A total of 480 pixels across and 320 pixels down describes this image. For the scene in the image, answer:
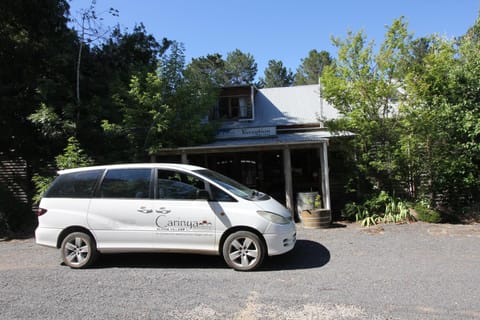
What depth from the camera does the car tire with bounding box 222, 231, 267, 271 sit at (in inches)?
203

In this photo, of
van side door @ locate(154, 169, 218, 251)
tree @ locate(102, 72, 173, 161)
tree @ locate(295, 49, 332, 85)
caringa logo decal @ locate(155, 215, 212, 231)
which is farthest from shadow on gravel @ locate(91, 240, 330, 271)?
tree @ locate(295, 49, 332, 85)

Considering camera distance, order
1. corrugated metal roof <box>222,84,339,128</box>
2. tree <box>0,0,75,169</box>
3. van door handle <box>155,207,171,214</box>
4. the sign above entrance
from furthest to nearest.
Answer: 1. corrugated metal roof <box>222,84,339,128</box>
2. the sign above entrance
3. tree <box>0,0,75,169</box>
4. van door handle <box>155,207,171,214</box>

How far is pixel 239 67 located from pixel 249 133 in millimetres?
32717

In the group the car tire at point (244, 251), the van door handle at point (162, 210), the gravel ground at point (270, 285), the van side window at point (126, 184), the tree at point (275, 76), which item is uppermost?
the tree at point (275, 76)

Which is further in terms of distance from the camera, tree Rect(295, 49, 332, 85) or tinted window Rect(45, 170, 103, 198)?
tree Rect(295, 49, 332, 85)

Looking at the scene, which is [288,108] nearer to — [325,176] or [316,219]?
→ [325,176]

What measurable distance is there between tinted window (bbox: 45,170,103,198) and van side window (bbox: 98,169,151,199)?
0.67ft

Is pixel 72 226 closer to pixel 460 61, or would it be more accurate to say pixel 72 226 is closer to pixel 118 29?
pixel 118 29

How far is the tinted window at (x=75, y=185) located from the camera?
18.6 feet

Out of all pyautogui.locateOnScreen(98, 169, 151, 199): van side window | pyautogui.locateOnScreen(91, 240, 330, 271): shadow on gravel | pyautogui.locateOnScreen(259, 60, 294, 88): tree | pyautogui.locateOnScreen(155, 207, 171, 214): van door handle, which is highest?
pyautogui.locateOnScreen(259, 60, 294, 88): tree

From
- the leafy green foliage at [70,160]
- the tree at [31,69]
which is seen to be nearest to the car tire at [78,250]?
the leafy green foliage at [70,160]

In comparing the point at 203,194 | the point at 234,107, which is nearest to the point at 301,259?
the point at 203,194

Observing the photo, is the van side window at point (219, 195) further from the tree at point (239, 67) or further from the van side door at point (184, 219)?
the tree at point (239, 67)

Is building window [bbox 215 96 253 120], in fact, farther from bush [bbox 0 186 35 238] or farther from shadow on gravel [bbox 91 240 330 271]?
shadow on gravel [bbox 91 240 330 271]
